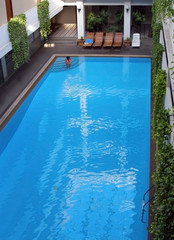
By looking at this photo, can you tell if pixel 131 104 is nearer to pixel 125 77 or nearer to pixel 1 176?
pixel 125 77

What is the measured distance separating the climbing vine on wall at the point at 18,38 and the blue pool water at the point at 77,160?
1.89 metres

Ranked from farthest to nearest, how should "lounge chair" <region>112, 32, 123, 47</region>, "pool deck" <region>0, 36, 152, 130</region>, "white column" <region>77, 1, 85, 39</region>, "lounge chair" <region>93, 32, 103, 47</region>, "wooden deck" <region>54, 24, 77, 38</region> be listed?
"wooden deck" <region>54, 24, 77, 38</region>, "white column" <region>77, 1, 85, 39</region>, "lounge chair" <region>93, 32, 103, 47</region>, "lounge chair" <region>112, 32, 123, 47</region>, "pool deck" <region>0, 36, 152, 130</region>

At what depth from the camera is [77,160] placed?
574 inches

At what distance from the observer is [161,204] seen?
23.5 ft

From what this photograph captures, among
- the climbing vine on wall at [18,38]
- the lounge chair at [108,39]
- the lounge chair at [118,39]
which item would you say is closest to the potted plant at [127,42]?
the lounge chair at [118,39]

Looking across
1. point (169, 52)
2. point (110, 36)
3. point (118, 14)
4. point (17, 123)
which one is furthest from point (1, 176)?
point (118, 14)

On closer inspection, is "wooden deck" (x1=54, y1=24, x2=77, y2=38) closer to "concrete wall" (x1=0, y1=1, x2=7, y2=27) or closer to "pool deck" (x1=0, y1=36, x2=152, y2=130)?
"pool deck" (x1=0, y1=36, x2=152, y2=130)

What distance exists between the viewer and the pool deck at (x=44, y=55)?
64.4 ft

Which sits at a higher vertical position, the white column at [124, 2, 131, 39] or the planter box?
the white column at [124, 2, 131, 39]

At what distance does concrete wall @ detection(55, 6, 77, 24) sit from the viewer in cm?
3300

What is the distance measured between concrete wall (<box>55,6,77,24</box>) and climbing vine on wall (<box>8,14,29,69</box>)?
1221 cm

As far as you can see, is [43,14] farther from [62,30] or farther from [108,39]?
[62,30]

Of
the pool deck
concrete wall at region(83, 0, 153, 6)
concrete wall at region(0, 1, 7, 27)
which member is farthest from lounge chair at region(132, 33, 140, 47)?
concrete wall at region(0, 1, 7, 27)

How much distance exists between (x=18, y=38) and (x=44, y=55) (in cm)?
552
